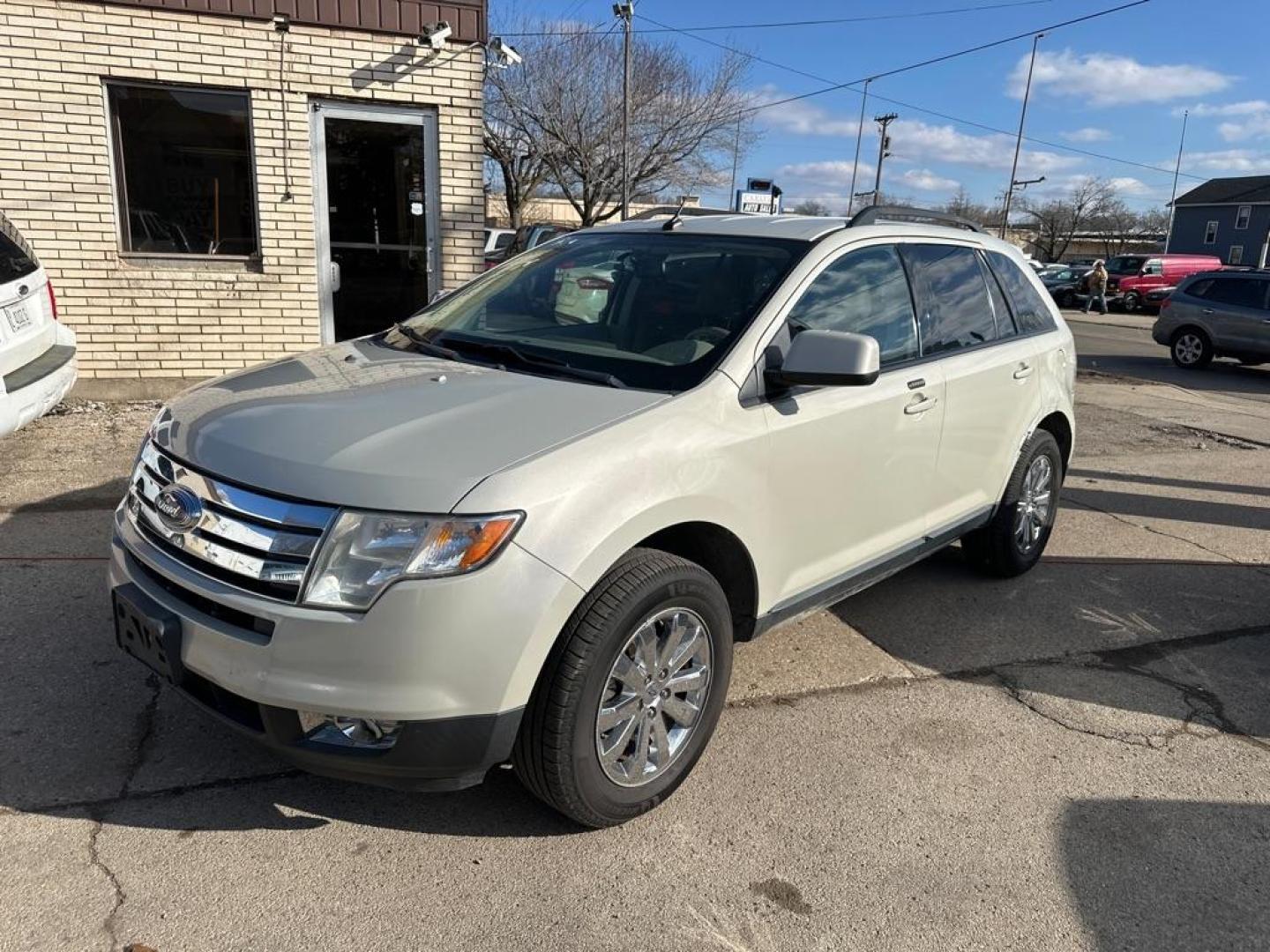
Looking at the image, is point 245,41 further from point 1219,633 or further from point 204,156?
point 1219,633

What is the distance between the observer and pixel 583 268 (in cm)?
385

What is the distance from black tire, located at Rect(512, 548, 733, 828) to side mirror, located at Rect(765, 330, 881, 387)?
71 centimetres

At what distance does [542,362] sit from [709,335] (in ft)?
1.89

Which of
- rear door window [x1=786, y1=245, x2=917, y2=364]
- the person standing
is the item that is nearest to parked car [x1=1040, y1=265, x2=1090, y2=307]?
the person standing

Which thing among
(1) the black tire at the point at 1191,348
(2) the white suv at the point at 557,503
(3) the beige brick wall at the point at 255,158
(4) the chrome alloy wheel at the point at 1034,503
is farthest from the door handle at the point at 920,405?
(1) the black tire at the point at 1191,348

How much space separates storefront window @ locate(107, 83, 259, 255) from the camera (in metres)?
7.81

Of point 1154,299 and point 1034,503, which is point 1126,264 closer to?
point 1154,299

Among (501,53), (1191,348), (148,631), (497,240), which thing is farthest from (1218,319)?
(148,631)

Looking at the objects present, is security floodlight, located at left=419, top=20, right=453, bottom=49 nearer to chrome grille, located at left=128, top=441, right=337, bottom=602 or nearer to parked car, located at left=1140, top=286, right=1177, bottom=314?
chrome grille, located at left=128, top=441, right=337, bottom=602

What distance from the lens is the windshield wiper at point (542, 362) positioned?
297 centimetres

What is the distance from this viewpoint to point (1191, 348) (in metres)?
16.2

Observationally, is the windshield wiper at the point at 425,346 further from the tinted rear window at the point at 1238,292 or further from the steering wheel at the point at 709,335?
the tinted rear window at the point at 1238,292

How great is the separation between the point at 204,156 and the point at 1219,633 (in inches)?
324

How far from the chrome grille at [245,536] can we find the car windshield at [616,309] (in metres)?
1.01
